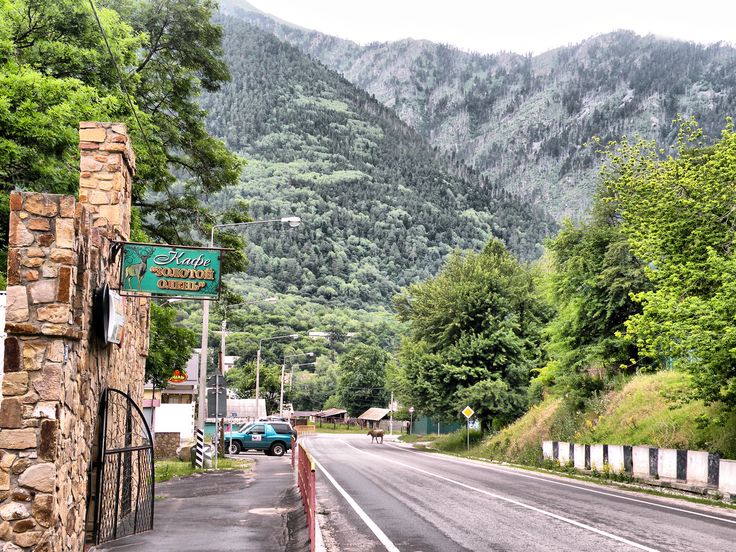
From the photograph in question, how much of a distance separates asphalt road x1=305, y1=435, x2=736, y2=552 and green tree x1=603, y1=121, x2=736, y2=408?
394cm

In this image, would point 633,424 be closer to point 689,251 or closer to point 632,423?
point 632,423

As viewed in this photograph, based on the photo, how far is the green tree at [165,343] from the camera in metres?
30.7

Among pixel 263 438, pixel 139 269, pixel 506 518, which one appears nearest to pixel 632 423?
pixel 506 518

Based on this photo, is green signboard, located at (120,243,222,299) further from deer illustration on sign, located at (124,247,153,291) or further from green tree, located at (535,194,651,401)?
green tree, located at (535,194,651,401)

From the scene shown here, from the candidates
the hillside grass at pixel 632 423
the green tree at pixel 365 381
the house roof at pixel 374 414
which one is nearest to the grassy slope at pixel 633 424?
the hillside grass at pixel 632 423

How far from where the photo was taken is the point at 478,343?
1991 inches

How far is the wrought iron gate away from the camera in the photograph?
11.1 m

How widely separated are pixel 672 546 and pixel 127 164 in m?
10.7

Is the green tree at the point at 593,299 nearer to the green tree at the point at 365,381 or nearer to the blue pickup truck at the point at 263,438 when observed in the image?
the blue pickup truck at the point at 263,438

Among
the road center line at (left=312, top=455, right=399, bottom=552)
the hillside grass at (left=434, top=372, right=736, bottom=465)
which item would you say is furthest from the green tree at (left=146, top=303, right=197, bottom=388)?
the hillside grass at (left=434, top=372, right=736, bottom=465)

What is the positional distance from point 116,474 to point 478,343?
39926 mm

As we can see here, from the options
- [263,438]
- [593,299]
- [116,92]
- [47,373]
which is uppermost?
[116,92]

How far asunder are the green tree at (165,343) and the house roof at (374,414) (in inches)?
3394

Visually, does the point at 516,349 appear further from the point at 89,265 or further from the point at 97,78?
the point at 89,265
